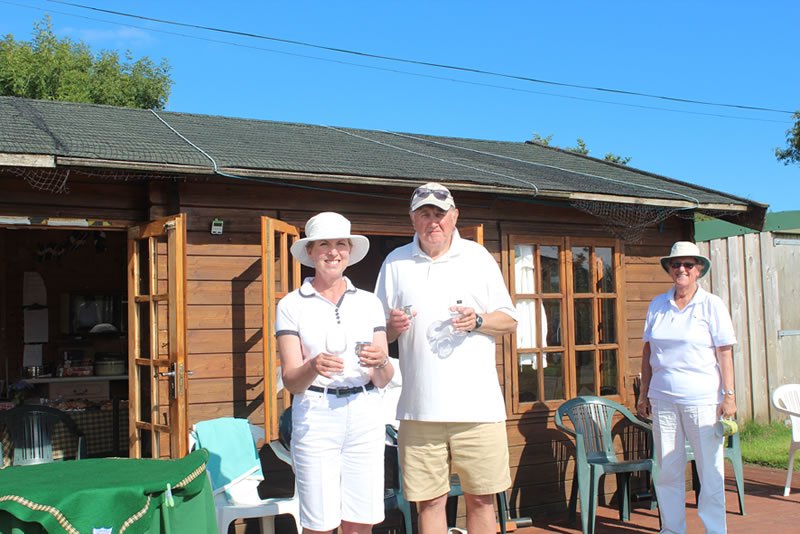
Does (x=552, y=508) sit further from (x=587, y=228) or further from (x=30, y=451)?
(x=30, y=451)

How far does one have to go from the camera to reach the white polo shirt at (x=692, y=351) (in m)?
4.05

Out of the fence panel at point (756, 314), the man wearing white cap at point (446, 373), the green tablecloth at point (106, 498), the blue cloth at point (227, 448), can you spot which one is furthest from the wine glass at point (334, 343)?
the fence panel at point (756, 314)

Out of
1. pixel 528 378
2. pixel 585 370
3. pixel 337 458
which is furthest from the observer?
pixel 585 370

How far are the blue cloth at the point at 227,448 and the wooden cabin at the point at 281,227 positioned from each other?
17cm

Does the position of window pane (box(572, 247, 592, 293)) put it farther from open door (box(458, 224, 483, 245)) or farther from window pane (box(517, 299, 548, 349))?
open door (box(458, 224, 483, 245))

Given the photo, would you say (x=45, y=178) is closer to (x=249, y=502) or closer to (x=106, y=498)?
(x=249, y=502)

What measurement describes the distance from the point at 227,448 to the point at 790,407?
4571 millimetres

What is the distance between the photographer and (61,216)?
4.40 metres

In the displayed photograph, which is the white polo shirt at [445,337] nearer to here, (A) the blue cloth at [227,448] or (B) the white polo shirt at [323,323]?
(B) the white polo shirt at [323,323]

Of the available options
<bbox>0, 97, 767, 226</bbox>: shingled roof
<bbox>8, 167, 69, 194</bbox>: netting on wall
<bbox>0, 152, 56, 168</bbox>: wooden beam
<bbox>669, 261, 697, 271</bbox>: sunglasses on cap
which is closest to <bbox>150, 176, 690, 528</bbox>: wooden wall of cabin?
<bbox>0, 97, 767, 226</bbox>: shingled roof

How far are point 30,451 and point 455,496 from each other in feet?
9.49

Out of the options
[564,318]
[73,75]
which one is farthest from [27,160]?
[73,75]

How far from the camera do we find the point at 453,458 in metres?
2.91

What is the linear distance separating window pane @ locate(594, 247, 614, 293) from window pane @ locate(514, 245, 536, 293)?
62 cm
